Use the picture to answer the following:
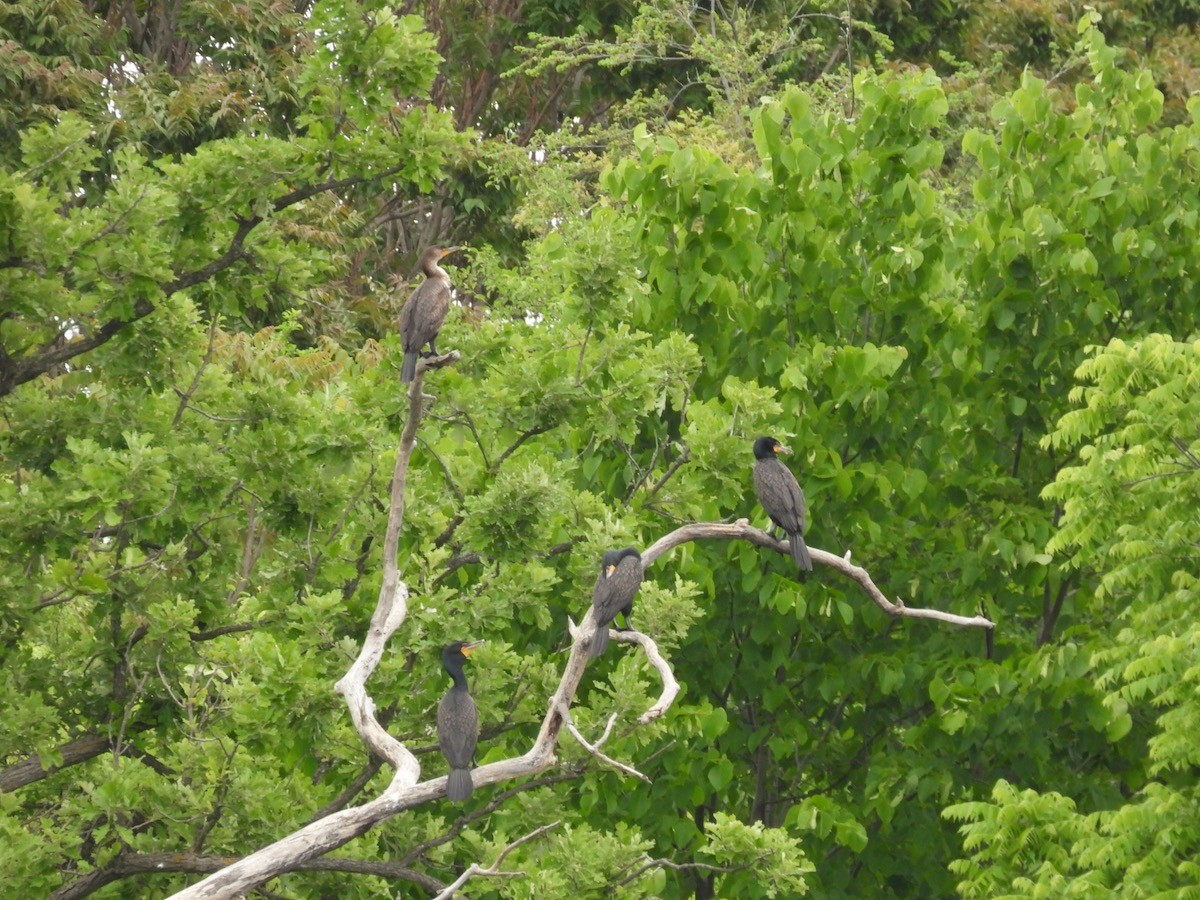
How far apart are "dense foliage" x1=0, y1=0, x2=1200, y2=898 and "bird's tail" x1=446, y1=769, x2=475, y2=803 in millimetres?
1357

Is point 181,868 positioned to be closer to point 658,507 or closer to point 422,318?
point 422,318

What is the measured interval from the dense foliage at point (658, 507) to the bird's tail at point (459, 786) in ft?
4.45

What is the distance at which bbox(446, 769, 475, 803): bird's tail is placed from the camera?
806 cm

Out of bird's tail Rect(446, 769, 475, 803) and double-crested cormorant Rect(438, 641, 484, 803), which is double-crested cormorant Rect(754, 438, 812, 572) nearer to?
double-crested cormorant Rect(438, 641, 484, 803)

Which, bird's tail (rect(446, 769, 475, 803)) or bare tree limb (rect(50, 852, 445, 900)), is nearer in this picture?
bird's tail (rect(446, 769, 475, 803))

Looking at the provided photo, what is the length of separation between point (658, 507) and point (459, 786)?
136 inches

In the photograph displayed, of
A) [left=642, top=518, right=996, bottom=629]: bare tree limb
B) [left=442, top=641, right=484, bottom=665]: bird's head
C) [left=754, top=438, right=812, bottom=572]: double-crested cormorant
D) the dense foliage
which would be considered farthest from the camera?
[left=754, top=438, right=812, bottom=572]: double-crested cormorant

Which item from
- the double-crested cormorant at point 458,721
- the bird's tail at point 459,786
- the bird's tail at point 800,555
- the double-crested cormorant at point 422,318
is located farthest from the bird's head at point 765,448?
the bird's tail at point 459,786

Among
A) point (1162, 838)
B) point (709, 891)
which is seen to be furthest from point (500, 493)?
point (709, 891)

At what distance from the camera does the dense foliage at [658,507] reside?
33.4ft

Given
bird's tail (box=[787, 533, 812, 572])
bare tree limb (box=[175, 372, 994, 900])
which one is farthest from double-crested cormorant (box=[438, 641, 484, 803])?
bird's tail (box=[787, 533, 812, 572])

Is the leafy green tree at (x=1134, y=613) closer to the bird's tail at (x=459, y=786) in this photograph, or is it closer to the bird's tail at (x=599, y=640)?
the bird's tail at (x=599, y=640)

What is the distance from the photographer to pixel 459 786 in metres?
8.23

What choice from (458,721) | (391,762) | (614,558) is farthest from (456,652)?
(391,762)
